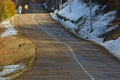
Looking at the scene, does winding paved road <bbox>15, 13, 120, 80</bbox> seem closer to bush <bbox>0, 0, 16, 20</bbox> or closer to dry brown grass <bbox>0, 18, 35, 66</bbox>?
dry brown grass <bbox>0, 18, 35, 66</bbox>

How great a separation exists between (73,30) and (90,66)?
100 ft

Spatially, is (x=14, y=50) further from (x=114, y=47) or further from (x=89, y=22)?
(x=89, y=22)

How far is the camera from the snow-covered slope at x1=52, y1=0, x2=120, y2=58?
47.0 meters

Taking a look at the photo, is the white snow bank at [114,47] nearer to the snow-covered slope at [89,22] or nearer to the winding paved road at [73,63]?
the snow-covered slope at [89,22]

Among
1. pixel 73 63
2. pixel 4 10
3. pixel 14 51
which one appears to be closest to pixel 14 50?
pixel 14 51

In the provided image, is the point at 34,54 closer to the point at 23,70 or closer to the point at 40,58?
the point at 40,58

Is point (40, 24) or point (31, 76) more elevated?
point (31, 76)

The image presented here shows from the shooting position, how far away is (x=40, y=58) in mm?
32469

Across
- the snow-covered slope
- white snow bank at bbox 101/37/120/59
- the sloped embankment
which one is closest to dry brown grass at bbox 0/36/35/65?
the sloped embankment

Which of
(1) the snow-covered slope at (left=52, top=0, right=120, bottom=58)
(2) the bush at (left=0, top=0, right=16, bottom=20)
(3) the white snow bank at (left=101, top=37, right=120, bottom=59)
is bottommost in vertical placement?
(2) the bush at (left=0, top=0, right=16, bottom=20)

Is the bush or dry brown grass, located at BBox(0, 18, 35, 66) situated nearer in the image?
dry brown grass, located at BBox(0, 18, 35, 66)

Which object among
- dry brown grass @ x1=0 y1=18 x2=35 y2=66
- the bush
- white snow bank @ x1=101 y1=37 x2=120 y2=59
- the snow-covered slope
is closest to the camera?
dry brown grass @ x1=0 y1=18 x2=35 y2=66

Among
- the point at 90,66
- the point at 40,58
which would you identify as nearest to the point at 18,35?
the point at 40,58

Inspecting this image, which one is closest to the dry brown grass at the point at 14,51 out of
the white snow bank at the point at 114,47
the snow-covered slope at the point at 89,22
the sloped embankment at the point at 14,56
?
the sloped embankment at the point at 14,56
